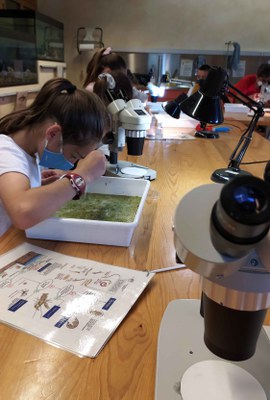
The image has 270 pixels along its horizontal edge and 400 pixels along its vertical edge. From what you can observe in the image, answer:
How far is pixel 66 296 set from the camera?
0.62 metres

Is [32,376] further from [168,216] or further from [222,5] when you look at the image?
[222,5]

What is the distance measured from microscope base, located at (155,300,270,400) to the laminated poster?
0.29ft

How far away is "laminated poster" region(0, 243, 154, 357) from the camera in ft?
1.78

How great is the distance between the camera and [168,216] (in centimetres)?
101

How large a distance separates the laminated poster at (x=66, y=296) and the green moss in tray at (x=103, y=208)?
164mm

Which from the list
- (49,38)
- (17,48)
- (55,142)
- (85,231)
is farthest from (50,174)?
(49,38)

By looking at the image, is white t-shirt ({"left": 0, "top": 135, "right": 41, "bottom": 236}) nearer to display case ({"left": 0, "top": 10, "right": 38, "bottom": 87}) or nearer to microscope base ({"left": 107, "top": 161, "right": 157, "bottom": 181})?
microscope base ({"left": 107, "top": 161, "right": 157, "bottom": 181})

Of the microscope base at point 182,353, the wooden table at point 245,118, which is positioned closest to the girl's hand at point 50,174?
the microscope base at point 182,353

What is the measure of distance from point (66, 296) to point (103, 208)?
376 millimetres

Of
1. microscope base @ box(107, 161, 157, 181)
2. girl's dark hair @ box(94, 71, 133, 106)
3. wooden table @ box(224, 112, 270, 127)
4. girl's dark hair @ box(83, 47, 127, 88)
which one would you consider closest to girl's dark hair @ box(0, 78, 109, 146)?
girl's dark hair @ box(94, 71, 133, 106)

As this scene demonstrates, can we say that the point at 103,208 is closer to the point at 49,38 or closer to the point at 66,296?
the point at 66,296

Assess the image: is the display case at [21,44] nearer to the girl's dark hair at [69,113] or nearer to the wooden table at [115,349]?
the girl's dark hair at [69,113]

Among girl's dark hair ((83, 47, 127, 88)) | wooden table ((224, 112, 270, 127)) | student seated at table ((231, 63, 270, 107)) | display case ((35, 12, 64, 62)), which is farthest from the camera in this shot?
student seated at table ((231, 63, 270, 107))

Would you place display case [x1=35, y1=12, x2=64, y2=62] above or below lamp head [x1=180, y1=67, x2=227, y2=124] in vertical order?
above
